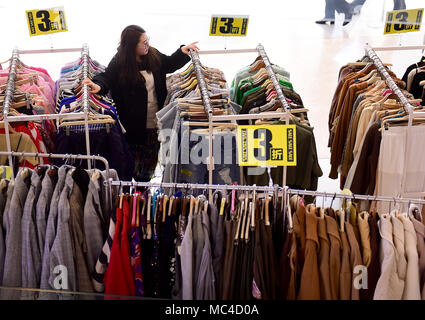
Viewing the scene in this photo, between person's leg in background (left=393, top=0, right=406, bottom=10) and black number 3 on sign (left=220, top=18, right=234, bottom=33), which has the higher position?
person's leg in background (left=393, top=0, right=406, bottom=10)

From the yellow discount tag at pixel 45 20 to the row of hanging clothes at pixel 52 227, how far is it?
7.02ft

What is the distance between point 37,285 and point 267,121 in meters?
1.87

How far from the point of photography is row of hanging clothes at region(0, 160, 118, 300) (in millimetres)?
2973

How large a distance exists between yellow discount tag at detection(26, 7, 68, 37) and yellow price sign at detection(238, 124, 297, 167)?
Result: 97.8 inches

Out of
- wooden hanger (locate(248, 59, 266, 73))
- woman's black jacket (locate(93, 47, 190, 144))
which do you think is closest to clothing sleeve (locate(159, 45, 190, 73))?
woman's black jacket (locate(93, 47, 190, 144))

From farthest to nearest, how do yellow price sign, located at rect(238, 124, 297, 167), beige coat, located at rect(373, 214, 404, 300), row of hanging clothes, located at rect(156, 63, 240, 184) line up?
row of hanging clothes, located at rect(156, 63, 240, 184) → yellow price sign, located at rect(238, 124, 297, 167) → beige coat, located at rect(373, 214, 404, 300)

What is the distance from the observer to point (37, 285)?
305 cm

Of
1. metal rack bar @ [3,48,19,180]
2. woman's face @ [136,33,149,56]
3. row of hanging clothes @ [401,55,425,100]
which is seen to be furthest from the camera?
row of hanging clothes @ [401,55,425,100]

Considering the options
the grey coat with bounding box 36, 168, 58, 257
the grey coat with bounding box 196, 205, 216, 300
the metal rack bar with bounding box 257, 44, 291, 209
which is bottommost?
the grey coat with bounding box 196, 205, 216, 300

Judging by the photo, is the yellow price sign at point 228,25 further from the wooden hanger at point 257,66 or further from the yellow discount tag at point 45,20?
the yellow discount tag at point 45,20

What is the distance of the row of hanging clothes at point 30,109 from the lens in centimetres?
370

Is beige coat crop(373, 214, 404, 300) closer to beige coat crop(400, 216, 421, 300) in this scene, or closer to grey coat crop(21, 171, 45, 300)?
beige coat crop(400, 216, 421, 300)

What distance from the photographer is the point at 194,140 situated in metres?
3.81

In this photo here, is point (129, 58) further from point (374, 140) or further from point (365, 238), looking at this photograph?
point (365, 238)
